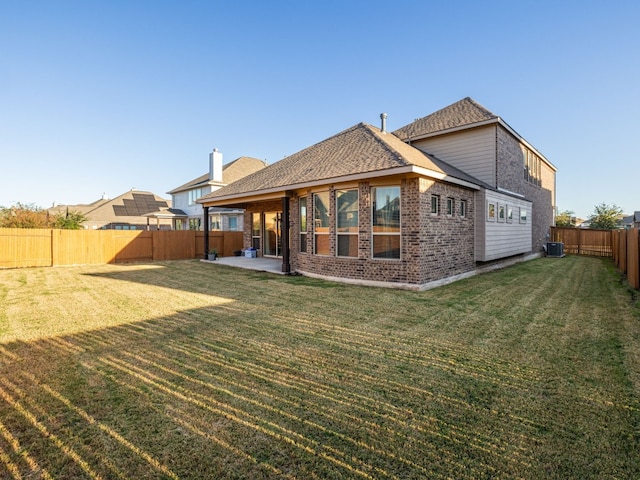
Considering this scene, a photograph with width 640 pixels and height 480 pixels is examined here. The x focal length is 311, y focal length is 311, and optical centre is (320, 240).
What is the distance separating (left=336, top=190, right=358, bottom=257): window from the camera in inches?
363

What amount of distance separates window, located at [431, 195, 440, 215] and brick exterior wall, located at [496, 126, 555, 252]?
5.35m

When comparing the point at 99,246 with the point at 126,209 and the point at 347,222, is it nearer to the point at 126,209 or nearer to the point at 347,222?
the point at 347,222

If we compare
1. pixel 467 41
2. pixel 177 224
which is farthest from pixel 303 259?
pixel 177 224

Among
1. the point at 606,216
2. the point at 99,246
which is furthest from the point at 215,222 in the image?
the point at 606,216

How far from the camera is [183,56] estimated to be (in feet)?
47.9

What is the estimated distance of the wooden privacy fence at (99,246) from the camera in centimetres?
1400

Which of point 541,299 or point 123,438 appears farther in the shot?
point 541,299

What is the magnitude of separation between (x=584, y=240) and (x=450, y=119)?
1453 cm

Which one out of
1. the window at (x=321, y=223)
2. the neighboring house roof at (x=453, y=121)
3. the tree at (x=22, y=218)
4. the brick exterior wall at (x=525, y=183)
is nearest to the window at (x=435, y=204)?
the window at (x=321, y=223)

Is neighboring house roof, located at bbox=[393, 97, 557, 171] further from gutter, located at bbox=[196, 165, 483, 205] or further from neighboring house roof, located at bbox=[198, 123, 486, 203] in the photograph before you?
gutter, located at bbox=[196, 165, 483, 205]

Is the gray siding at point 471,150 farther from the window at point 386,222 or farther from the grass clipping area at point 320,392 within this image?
the grass clipping area at point 320,392

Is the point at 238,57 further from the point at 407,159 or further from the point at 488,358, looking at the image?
the point at 488,358

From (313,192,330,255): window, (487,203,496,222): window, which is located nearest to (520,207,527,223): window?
(487,203,496,222): window

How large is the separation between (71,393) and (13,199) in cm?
2098
